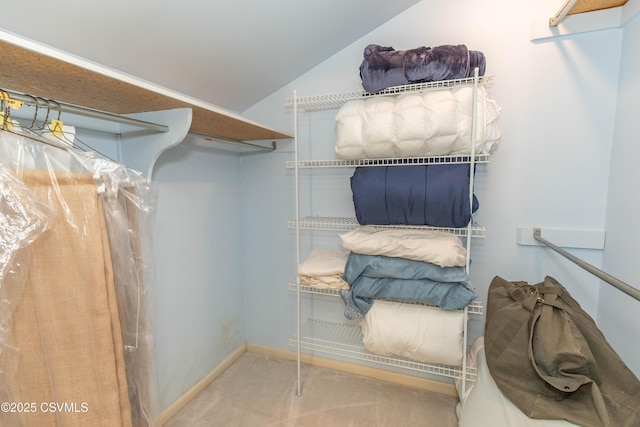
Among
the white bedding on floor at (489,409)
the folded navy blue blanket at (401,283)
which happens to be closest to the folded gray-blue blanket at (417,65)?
the folded navy blue blanket at (401,283)

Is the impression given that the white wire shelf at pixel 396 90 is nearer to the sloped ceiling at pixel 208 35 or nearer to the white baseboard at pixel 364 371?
the sloped ceiling at pixel 208 35

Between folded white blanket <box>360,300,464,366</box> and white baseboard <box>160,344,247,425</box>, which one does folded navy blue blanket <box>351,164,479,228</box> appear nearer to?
folded white blanket <box>360,300,464,366</box>

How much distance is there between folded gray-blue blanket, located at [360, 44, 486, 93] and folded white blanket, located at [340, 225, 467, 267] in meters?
0.75

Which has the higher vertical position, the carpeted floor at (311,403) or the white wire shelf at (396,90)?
the white wire shelf at (396,90)

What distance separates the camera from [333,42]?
5.53 feet

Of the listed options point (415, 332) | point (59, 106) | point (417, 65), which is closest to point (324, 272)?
point (415, 332)

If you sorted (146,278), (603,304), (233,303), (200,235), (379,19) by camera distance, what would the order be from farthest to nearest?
(233,303)
(200,235)
(379,19)
(603,304)
(146,278)

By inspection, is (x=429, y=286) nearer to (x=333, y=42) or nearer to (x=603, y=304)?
(x=603, y=304)

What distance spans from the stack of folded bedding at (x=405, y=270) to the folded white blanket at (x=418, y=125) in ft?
1.36

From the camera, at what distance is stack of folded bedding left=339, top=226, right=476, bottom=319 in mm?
1352

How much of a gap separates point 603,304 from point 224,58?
2201 mm

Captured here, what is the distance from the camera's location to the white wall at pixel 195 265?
5.22 feet

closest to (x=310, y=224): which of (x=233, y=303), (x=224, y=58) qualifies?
(x=233, y=303)

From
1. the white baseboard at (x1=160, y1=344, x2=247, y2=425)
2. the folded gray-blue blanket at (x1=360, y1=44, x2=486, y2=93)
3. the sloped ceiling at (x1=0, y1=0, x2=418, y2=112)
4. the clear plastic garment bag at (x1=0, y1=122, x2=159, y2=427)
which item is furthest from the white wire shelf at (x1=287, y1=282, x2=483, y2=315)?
the sloped ceiling at (x1=0, y1=0, x2=418, y2=112)
